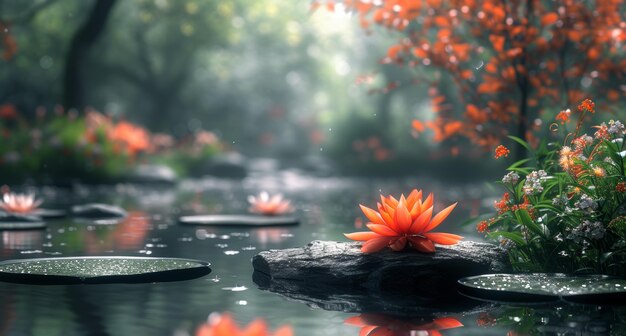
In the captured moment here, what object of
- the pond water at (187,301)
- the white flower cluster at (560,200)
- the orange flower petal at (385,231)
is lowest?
the pond water at (187,301)

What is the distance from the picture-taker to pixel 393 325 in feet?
19.5

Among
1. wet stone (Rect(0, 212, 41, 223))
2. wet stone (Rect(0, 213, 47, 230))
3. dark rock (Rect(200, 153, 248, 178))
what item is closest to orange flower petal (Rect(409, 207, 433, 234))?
wet stone (Rect(0, 213, 47, 230))

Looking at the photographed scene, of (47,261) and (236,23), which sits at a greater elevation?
(236,23)

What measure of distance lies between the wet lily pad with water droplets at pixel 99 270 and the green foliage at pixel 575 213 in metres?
2.54

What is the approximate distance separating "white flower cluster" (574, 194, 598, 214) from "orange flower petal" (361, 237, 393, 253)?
150 cm

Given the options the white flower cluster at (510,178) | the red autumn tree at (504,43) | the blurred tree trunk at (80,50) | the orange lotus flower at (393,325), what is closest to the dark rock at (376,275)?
the orange lotus flower at (393,325)

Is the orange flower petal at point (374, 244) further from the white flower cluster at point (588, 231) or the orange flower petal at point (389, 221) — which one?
the white flower cluster at point (588, 231)

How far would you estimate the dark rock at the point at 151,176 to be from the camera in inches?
1041

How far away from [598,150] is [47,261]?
475cm

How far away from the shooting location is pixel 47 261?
28.0 feet

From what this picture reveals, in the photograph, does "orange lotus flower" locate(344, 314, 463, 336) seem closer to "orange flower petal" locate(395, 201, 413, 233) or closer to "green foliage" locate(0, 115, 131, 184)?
"orange flower petal" locate(395, 201, 413, 233)

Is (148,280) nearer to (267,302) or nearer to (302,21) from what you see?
(267,302)

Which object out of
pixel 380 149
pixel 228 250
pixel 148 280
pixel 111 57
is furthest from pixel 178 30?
pixel 148 280

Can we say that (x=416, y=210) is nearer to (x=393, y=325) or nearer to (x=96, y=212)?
(x=393, y=325)
